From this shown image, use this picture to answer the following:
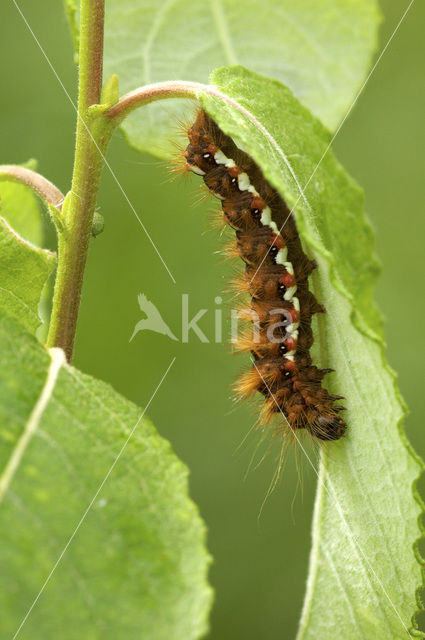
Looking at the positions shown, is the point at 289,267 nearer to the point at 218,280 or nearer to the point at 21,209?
the point at 21,209

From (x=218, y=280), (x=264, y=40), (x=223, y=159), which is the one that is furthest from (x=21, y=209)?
(x=218, y=280)

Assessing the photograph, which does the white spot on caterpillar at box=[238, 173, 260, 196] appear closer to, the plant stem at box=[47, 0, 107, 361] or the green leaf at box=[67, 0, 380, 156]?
the green leaf at box=[67, 0, 380, 156]

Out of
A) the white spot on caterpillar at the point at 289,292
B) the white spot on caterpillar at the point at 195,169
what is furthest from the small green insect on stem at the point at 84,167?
the white spot on caterpillar at the point at 289,292

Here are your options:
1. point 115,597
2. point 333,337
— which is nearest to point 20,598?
point 115,597

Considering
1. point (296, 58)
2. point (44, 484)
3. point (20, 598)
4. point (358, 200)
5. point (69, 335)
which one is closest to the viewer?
point (20, 598)

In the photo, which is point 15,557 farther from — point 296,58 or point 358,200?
point 296,58

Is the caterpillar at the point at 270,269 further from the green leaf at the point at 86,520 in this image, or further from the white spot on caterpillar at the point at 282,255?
the green leaf at the point at 86,520

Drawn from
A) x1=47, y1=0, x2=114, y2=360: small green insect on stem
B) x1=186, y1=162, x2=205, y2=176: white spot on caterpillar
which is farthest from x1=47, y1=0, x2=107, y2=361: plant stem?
x1=186, y1=162, x2=205, y2=176: white spot on caterpillar
